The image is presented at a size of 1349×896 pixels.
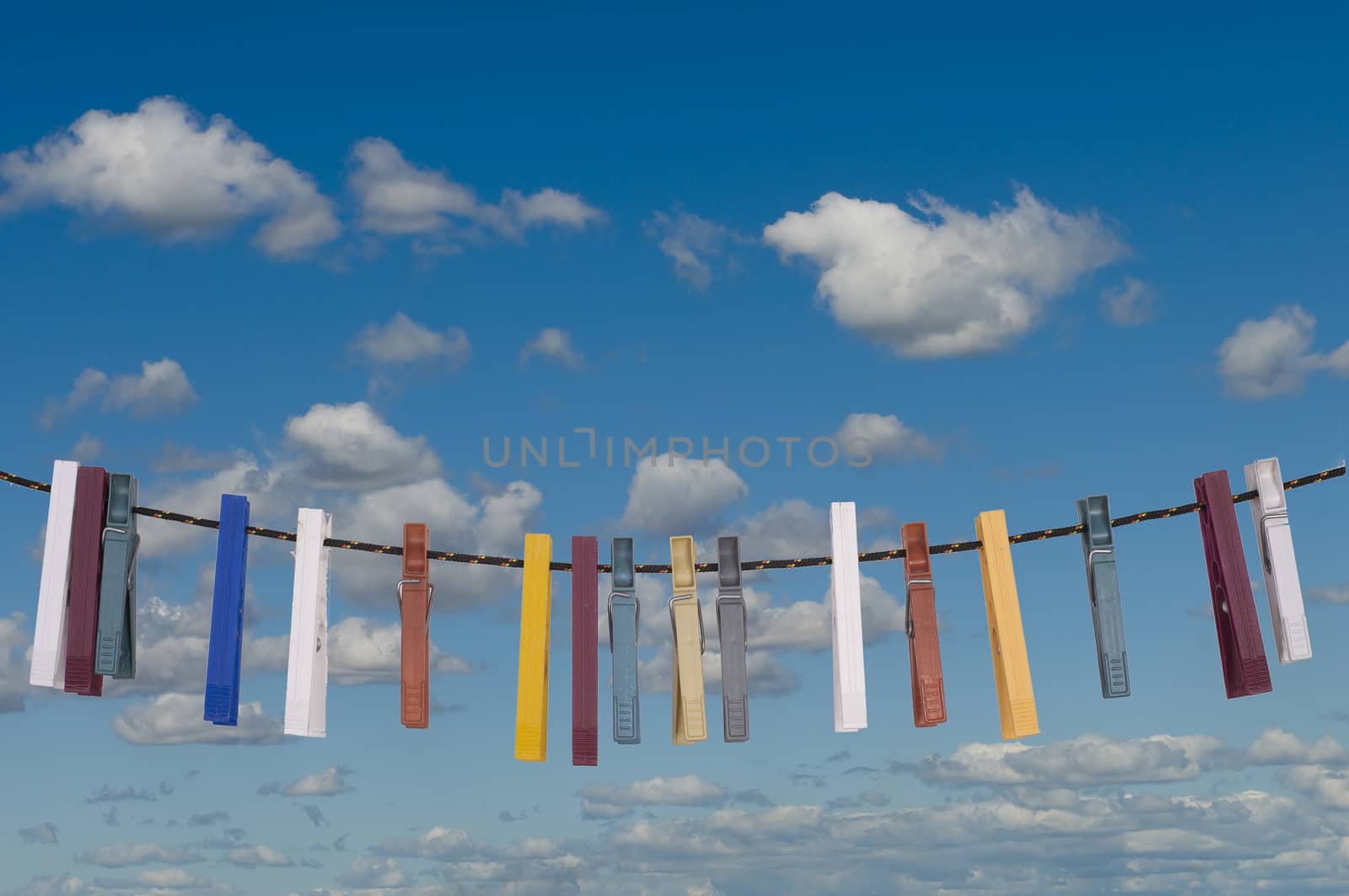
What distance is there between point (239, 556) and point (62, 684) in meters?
1.81

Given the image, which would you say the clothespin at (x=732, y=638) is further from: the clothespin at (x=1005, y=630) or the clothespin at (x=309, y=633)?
the clothespin at (x=309, y=633)

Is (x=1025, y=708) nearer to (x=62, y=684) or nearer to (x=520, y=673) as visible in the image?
(x=520, y=673)

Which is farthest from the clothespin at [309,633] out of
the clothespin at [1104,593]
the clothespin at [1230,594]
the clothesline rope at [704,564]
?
the clothespin at [1230,594]

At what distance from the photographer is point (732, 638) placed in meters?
10.6

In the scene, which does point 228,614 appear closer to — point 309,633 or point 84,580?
point 309,633

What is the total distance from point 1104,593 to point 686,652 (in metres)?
3.48

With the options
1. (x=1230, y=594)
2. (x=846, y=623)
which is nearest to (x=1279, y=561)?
(x=1230, y=594)

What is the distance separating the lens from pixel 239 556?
10508 millimetres

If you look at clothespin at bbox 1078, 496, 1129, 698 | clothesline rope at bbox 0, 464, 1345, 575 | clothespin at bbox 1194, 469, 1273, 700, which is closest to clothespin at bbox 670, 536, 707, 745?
clothesline rope at bbox 0, 464, 1345, 575

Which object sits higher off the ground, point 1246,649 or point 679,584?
point 679,584

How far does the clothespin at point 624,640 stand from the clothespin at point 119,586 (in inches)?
158

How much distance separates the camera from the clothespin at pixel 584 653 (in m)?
10.4


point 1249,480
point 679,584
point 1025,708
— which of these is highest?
point 1249,480

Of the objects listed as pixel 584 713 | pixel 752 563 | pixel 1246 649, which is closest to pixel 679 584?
pixel 752 563
